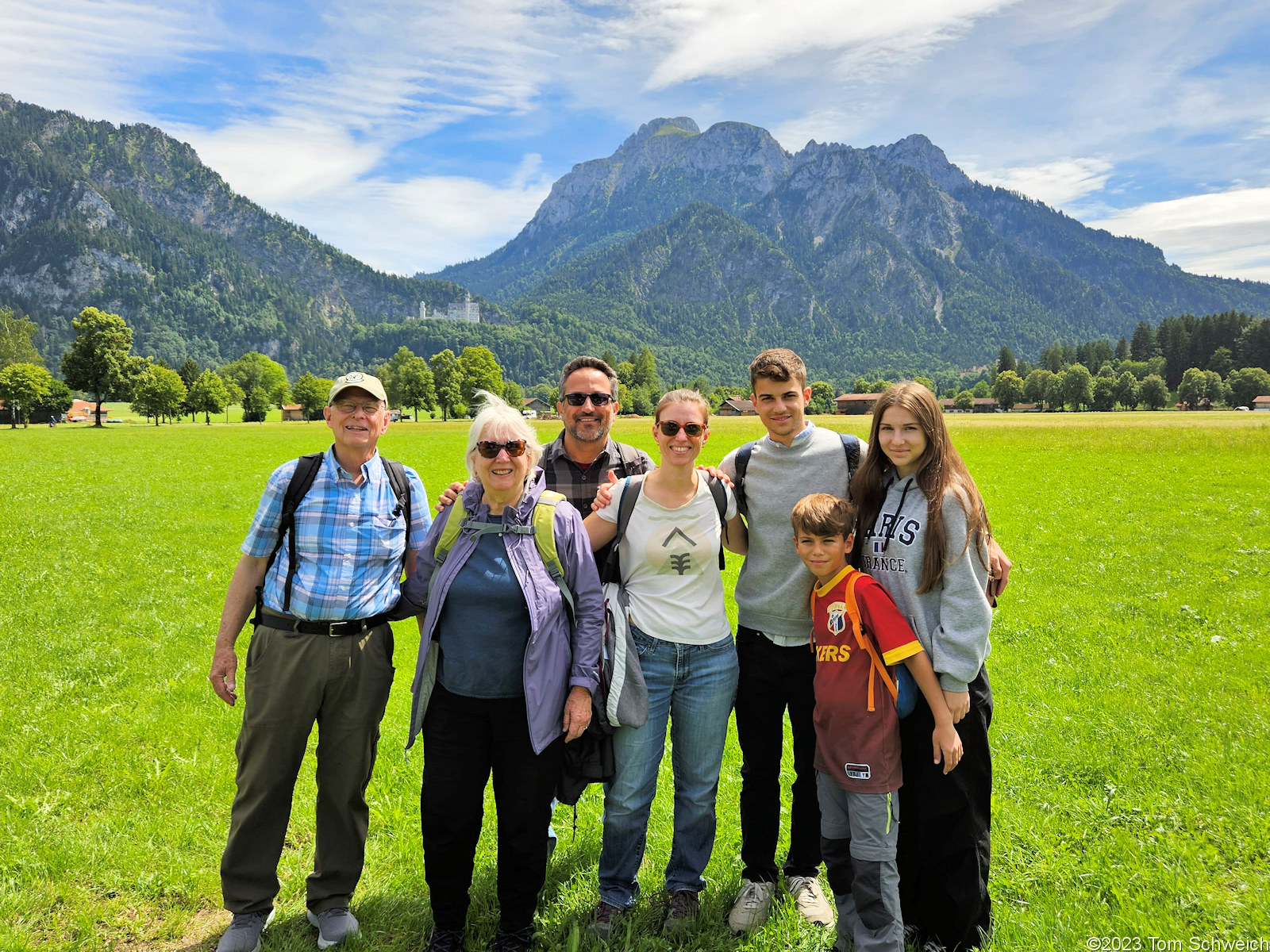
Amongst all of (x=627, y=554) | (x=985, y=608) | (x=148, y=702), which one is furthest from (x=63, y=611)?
(x=985, y=608)

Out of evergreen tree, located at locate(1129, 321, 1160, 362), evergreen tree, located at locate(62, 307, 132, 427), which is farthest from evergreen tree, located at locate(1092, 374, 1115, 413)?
evergreen tree, located at locate(62, 307, 132, 427)

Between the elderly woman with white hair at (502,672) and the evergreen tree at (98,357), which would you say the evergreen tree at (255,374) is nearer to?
the evergreen tree at (98,357)

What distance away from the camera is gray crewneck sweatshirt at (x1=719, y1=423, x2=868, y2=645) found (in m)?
4.07

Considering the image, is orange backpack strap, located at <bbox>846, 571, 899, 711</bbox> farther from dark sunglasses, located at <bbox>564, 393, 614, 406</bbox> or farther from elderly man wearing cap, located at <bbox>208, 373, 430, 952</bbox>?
elderly man wearing cap, located at <bbox>208, 373, 430, 952</bbox>

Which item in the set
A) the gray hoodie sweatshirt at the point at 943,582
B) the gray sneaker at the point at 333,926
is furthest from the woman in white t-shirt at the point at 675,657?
the gray sneaker at the point at 333,926

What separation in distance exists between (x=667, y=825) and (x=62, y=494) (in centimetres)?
2490

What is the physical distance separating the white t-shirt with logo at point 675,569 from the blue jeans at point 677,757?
0.37 ft

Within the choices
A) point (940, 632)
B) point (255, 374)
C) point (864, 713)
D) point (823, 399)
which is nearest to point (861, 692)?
point (864, 713)

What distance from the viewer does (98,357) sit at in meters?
69.2

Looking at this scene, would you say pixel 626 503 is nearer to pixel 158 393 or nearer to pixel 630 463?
pixel 630 463

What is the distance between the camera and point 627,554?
405cm

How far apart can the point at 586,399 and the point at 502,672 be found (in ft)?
6.19

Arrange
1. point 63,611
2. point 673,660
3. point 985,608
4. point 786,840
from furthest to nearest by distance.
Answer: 1. point 63,611
2. point 786,840
3. point 673,660
4. point 985,608

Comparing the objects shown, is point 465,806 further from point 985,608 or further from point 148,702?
point 148,702
